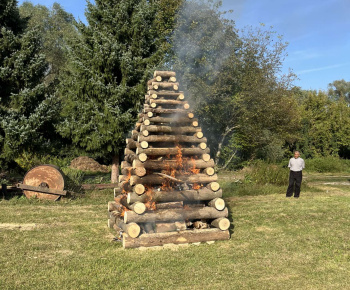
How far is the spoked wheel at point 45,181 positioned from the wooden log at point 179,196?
513cm

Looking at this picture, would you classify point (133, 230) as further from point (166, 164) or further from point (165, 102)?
point (165, 102)

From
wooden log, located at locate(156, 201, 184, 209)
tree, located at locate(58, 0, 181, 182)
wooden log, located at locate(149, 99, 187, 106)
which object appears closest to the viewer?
wooden log, located at locate(156, 201, 184, 209)

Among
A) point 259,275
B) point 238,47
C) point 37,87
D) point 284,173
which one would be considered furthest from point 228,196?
point 238,47

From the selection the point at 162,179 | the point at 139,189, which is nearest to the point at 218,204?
the point at 162,179

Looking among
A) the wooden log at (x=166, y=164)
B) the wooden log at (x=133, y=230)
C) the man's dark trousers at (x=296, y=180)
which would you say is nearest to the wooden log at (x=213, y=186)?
the wooden log at (x=166, y=164)

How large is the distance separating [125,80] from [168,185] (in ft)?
28.6

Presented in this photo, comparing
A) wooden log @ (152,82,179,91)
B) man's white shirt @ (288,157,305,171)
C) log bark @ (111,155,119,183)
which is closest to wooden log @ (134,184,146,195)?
wooden log @ (152,82,179,91)

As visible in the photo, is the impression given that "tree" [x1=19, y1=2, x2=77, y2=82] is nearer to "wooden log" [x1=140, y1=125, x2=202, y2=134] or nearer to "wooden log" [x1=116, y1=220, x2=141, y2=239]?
"wooden log" [x1=140, y1=125, x2=202, y2=134]

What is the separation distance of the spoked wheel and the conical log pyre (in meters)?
3.67

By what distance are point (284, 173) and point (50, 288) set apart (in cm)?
1234

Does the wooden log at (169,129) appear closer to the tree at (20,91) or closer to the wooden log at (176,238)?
the wooden log at (176,238)

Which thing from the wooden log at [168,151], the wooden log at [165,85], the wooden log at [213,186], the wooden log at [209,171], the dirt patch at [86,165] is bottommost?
the dirt patch at [86,165]

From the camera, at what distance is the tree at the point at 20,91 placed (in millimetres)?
12445

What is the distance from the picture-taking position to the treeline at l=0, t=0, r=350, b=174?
13.0m
